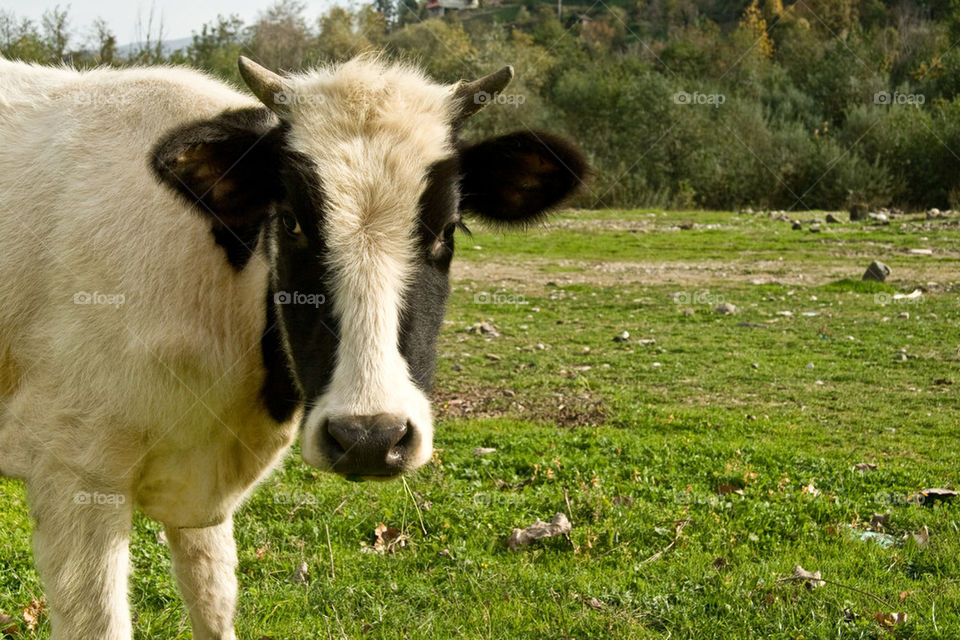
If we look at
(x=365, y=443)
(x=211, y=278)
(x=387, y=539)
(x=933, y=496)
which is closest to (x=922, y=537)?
(x=933, y=496)

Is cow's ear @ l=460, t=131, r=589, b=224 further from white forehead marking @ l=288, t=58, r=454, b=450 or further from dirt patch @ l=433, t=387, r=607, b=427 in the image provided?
dirt patch @ l=433, t=387, r=607, b=427

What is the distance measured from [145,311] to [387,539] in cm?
258

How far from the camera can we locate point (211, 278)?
404 cm

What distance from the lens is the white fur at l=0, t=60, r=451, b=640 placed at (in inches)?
141

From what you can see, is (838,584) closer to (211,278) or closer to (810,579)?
(810,579)

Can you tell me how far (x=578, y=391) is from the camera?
32.2ft

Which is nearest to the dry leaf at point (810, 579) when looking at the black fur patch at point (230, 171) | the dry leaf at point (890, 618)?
the dry leaf at point (890, 618)

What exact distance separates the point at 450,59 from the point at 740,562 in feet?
132

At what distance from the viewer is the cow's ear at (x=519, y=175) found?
14.0 feet

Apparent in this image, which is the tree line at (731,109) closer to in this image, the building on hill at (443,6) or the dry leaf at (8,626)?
the dry leaf at (8,626)

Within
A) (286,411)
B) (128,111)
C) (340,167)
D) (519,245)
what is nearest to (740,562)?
(286,411)

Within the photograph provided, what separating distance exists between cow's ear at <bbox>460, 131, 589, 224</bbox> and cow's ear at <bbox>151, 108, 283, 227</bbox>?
2.91ft

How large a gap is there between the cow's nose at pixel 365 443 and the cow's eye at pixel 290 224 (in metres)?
0.94

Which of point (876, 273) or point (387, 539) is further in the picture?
point (876, 273)
